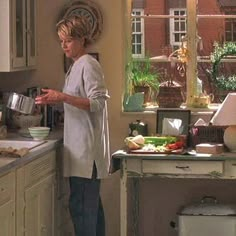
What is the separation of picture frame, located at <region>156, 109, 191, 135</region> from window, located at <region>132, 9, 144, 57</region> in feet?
1.51

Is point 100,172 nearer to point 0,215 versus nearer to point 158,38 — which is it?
point 0,215

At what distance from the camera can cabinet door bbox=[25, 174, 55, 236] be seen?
3.31 metres

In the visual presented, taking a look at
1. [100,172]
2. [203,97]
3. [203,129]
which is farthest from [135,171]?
[203,97]

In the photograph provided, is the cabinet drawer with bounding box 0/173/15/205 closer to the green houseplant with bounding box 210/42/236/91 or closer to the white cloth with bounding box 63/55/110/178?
the white cloth with bounding box 63/55/110/178

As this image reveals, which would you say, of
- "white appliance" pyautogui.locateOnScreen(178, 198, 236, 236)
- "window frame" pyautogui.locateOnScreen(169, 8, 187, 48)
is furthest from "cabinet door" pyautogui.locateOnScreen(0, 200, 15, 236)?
"window frame" pyautogui.locateOnScreen(169, 8, 187, 48)

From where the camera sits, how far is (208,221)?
12.5 ft

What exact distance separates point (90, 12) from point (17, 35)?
594 millimetres

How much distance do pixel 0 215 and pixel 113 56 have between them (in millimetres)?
1694

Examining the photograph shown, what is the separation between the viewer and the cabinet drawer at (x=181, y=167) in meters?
3.61

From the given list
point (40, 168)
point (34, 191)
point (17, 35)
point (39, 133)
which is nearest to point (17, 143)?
point (39, 133)

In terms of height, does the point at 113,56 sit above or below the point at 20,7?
below

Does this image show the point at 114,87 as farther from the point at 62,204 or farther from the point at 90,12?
the point at 62,204

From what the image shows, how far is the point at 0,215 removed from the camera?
284cm

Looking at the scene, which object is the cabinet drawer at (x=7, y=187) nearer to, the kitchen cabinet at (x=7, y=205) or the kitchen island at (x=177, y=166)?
the kitchen cabinet at (x=7, y=205)
